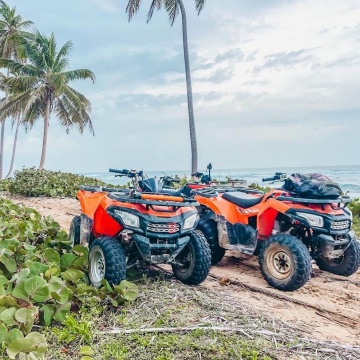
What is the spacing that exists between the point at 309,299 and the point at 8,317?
9.07 ft

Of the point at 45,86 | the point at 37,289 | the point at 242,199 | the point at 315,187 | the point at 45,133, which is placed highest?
the point at 45,86

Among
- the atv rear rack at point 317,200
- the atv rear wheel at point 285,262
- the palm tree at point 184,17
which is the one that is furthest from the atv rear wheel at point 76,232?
the palm tree at point 184,17

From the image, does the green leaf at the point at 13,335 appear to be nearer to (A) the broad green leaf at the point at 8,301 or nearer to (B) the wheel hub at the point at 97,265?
(A) the broad green leaf at the point at 8,301

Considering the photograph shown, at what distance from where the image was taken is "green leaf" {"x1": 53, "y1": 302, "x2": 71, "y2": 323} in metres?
2.84

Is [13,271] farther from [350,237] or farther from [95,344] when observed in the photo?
[350,237]

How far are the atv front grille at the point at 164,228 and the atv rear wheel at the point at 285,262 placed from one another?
3.82 ft

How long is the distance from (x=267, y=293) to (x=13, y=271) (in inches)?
94.4

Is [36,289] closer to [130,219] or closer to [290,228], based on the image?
[130,219]

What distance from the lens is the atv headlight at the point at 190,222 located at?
3763 millimetres

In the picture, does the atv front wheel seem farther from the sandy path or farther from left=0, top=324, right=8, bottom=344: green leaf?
left=0, top=324, right=8, bottom=344: green leaf

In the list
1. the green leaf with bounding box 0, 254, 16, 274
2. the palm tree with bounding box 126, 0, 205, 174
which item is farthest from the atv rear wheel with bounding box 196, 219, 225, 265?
the palm tree with bounding box 126, 0, 205, 174

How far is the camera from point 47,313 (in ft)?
9.24

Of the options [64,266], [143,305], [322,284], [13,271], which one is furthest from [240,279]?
[13,271]

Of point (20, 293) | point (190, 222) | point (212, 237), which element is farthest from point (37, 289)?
point (212, 237)
